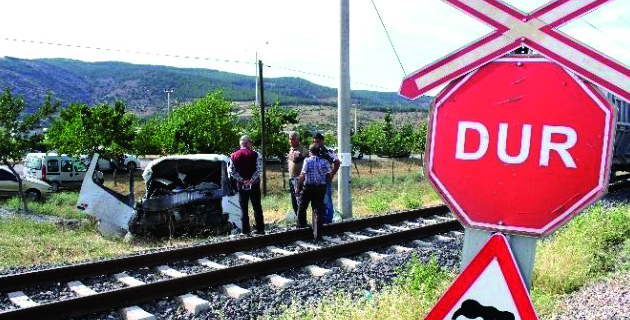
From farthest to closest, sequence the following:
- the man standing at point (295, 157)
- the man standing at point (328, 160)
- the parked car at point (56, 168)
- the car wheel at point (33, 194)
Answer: the parked car at point (56, 168) < the car wheel at point (33, 194) < the man standing at point (295, 157) < the man standing at point (328, 160)

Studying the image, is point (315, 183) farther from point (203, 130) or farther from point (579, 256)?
point (203, 130)

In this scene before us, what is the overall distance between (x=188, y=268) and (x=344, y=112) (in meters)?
6.18

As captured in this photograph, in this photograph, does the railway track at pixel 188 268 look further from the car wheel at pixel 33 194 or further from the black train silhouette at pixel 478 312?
the car wheel at pixel 33 194

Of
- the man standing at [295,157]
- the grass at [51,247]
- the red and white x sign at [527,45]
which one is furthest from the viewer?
the man standing at [295,157]

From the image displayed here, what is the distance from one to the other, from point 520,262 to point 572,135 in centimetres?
46

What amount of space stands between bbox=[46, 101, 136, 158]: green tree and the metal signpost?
3253 cm

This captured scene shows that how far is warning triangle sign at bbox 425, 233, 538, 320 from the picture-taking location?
2.05m

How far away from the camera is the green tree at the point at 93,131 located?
32344 millimetres

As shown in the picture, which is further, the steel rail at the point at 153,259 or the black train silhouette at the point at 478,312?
the steel rail at the point at 153,259

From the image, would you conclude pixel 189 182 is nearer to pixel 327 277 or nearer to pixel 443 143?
pixel 327 277

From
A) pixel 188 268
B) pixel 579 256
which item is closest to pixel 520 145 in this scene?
pixel 579 256

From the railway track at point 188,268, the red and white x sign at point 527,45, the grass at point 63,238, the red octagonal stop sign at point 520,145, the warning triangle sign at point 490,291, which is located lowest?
the grass at point 63,238

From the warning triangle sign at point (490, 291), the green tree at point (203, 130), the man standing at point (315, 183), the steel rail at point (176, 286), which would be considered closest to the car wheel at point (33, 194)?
the green tree at point (203, 130)

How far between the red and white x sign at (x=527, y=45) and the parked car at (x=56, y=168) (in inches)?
1299
